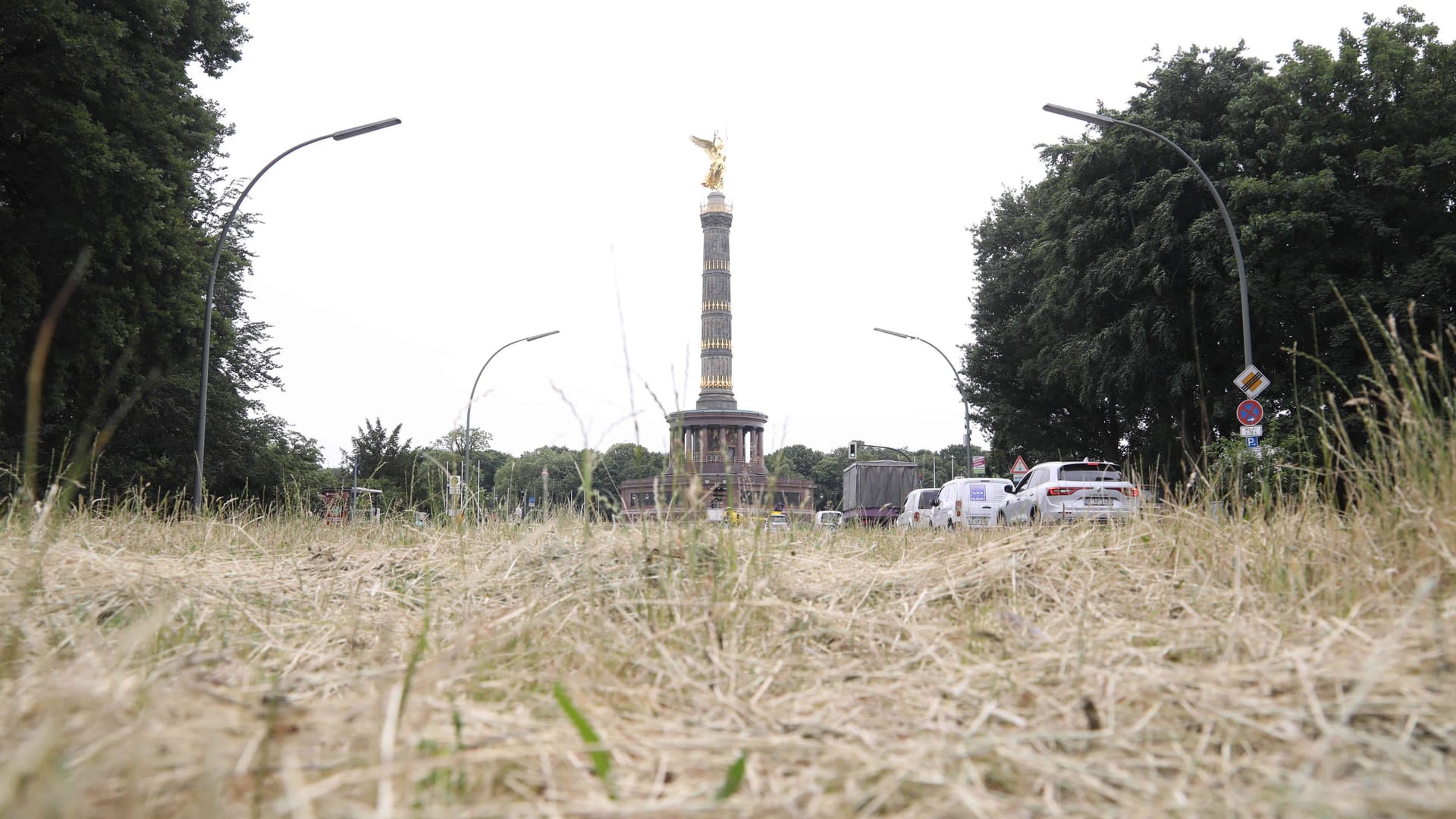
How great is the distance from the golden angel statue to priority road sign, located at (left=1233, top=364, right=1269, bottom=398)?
64204 mm

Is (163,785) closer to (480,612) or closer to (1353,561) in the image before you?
(480,612)

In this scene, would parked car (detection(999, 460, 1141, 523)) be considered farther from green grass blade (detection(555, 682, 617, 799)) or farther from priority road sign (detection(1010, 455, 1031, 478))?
green grass blade (detection(555, 682, 617, 799))

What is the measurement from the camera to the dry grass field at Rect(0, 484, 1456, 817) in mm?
1970

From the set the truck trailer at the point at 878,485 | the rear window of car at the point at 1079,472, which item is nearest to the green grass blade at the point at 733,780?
the rear window of car at the point at 1079,472

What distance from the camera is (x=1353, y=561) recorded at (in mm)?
3658

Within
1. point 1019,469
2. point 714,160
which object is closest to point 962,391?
point 1019,469

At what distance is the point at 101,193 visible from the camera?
15.3m

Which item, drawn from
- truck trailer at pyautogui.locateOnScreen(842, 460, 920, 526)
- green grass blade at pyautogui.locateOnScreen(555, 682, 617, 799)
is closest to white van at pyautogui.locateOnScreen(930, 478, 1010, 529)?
truck trailer at pyautogui.locateOnScreen(842, 460, 920, 526)

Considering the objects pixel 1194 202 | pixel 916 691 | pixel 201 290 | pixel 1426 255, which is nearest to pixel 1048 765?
pixel 916 691

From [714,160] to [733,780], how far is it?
7953 centimetres

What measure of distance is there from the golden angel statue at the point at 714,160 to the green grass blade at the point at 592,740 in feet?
256

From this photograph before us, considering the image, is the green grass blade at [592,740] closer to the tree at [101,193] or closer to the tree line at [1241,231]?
the tree at [101,193]

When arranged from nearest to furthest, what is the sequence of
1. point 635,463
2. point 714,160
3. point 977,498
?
point 635,463
point 977,498
point 714,160

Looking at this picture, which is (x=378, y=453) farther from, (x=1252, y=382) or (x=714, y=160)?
(x=714, y=160)
